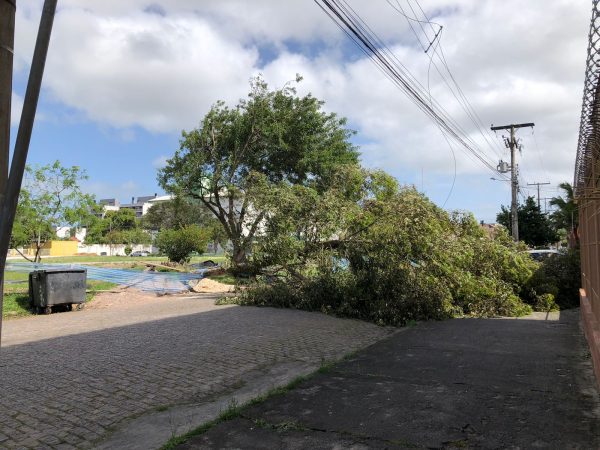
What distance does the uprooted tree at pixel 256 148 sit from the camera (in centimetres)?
2262

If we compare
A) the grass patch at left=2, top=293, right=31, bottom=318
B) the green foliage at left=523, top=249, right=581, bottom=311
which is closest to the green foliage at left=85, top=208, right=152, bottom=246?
the grass patch at left=2, top=293, right=31, bottom=318

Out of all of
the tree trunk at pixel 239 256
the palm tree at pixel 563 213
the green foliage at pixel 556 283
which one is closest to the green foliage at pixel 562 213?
the palm tree at pixel 563 213

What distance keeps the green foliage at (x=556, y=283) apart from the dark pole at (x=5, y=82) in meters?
14.8

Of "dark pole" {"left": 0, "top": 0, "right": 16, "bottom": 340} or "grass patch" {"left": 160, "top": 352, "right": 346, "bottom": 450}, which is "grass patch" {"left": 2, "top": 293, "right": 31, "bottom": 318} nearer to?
"grass patch" {"left": 160, "top": 352, "right": 346, "bottom": 450}

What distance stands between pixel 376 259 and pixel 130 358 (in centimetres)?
686

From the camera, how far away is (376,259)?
12.6 meters

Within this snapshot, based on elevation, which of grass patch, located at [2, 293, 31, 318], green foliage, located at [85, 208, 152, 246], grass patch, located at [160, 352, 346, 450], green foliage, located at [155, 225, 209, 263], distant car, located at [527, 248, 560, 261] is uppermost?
green foliage, located at [85, 208, 152, 246]

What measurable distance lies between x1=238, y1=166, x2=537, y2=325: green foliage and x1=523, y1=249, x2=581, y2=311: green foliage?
26.0 inches

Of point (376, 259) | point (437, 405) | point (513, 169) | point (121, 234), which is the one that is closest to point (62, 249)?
point (121, 234)

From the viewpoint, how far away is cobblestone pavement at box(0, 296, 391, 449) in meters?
5.10

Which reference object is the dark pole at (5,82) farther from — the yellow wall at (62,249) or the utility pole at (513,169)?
the yellow wall at (62,249)

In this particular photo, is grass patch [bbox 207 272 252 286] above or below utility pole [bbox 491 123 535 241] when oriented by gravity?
below

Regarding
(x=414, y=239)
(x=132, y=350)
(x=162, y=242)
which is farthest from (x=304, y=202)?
(x=162, y=242)

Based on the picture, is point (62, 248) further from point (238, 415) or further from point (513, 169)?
point (238, 415)
